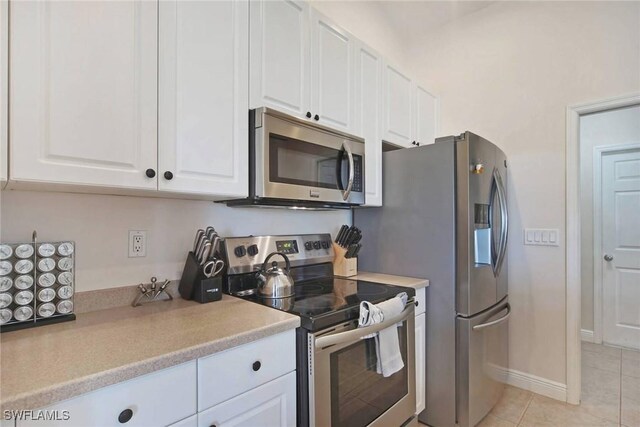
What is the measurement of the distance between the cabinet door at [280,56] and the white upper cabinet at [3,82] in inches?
31.1

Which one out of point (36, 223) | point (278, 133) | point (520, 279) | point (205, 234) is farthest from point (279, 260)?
point (520, 279)

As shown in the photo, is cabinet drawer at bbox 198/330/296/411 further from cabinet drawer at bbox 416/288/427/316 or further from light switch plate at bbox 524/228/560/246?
light switch plate at bbox 524/228/560/246

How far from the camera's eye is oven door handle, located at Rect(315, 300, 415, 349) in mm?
1253

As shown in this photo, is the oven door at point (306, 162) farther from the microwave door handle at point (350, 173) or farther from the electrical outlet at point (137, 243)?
the electrical outlet at point (137, 243)

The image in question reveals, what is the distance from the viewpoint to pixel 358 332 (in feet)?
4.56

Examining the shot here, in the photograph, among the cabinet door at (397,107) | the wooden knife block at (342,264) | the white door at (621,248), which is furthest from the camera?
the white door at (621,248)

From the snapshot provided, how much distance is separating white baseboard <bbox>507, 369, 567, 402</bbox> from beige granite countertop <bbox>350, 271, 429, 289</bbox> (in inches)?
48.8

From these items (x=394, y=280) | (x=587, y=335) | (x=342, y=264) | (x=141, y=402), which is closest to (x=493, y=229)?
(x=394, y=280)

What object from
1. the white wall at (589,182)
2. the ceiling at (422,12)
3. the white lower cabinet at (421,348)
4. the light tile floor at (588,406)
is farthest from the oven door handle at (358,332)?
the white wall at (589,182)

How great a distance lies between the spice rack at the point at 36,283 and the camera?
1.05 m

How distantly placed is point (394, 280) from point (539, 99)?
5.74 feet

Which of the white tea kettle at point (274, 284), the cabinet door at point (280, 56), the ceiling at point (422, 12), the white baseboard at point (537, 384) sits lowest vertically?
the white baseboard at point (537, 384)

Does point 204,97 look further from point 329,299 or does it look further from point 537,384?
point 537,384

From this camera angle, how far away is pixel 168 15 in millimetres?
1209
